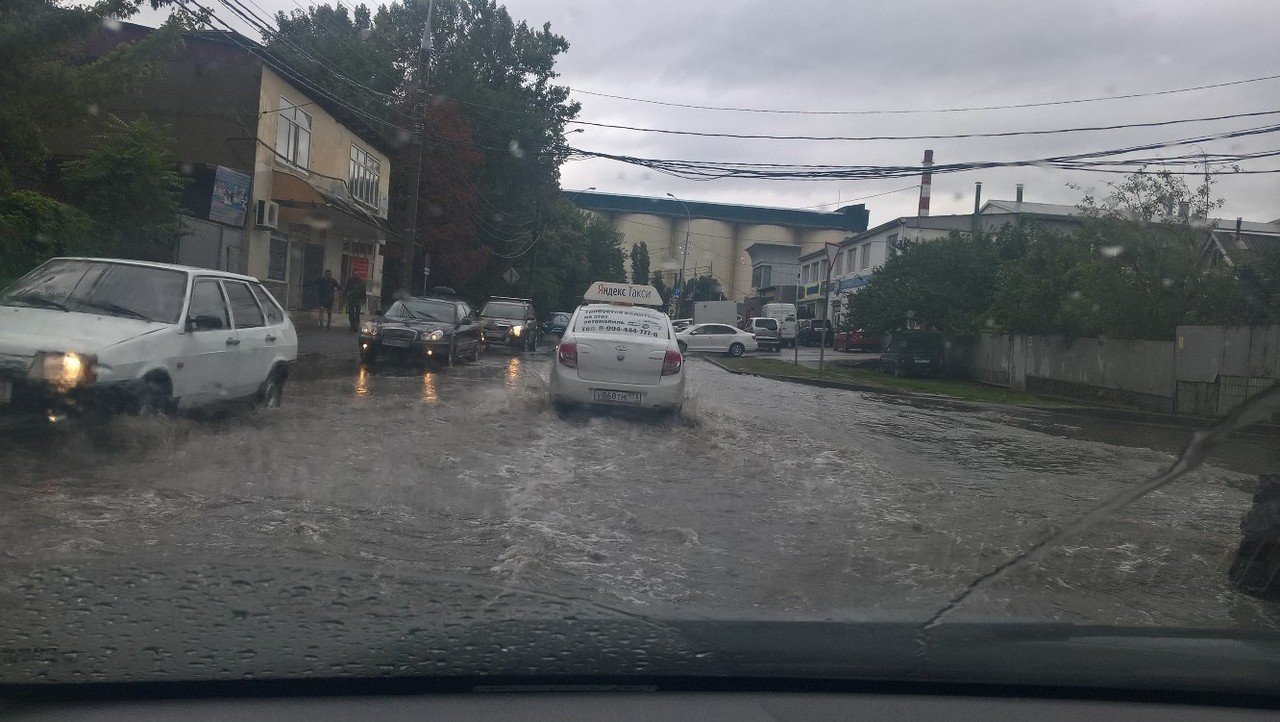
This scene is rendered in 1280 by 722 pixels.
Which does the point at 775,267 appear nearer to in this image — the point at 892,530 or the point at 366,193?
the point at 366,193

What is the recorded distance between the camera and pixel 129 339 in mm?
7863

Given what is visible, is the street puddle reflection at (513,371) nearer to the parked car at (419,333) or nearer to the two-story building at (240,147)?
the parked car at (419,333)

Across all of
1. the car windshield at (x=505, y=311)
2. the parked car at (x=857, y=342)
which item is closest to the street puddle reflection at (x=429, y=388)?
the car windshield at (x=505, y=311)

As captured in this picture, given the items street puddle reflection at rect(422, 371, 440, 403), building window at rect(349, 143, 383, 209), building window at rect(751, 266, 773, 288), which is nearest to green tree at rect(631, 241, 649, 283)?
building window at rect(751, 266, 773, 288)

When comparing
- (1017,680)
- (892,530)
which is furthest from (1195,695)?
(892,530)

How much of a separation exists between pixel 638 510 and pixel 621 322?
527cm

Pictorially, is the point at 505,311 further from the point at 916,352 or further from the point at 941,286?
the point at 941,286

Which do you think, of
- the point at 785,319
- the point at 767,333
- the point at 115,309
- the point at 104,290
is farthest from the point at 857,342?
the point at 115,309

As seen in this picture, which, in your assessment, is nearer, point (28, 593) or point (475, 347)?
point (28, 593)

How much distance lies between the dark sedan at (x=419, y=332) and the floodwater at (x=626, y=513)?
5.64 m

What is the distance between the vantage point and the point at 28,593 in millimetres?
3580

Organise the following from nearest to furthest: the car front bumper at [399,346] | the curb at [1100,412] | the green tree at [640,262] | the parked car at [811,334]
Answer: the curb at [1100,412]
the car front bumper at [399,346]
the parked car at [811,334]
the green tree at [640,262]

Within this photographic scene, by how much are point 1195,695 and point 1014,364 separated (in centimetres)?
2638

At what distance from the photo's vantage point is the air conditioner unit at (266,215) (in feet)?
84.1
